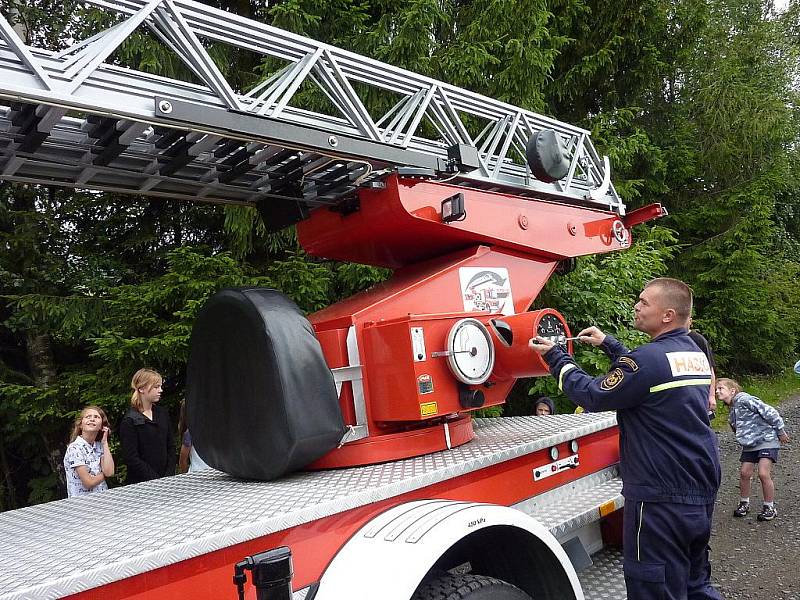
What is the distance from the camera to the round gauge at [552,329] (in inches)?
133

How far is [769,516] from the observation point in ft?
19.5

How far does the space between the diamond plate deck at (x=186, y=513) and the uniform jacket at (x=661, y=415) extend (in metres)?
0.47

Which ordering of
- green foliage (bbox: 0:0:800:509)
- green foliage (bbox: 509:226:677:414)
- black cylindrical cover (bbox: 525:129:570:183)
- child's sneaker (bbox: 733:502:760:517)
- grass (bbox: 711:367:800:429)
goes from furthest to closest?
grass (bbox: 711:367:800:429) < green foliage (bbox: 509:226:677:414) < green foliage (bbox: 0:0:800:509) < child's sneaker (bbox: 733:502:760:517) < black cylindrical cover (bbox: 525:129:570:183)

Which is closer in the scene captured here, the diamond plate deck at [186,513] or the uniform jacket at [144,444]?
the diamond plate deck at [186,513]

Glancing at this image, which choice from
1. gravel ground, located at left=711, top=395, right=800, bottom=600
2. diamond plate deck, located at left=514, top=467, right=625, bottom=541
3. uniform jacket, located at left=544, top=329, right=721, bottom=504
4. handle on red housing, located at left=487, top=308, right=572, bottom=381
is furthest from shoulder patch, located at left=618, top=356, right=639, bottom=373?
gravel ground, located at left=711, top=395, right=800, bottom=600

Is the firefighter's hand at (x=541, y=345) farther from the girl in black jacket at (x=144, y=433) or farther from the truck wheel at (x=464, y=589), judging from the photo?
the girl in black jacket at (x=144, y=433)

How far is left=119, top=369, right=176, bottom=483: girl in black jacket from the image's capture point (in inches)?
189

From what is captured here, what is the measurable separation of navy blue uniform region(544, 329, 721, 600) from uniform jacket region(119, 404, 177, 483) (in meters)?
3.35

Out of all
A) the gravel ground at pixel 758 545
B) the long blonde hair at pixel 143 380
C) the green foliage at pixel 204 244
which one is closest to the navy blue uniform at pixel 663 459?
the gravel ground at pixel 758 545

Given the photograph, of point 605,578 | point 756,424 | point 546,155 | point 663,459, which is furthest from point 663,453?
point 756,424

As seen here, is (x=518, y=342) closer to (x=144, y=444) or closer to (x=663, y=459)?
(x=663, y=459)

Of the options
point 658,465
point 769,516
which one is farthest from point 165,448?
point 769,516

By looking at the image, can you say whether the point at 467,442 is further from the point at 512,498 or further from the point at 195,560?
the point at 195,560

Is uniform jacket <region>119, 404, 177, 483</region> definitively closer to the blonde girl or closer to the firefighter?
the blonde girl
